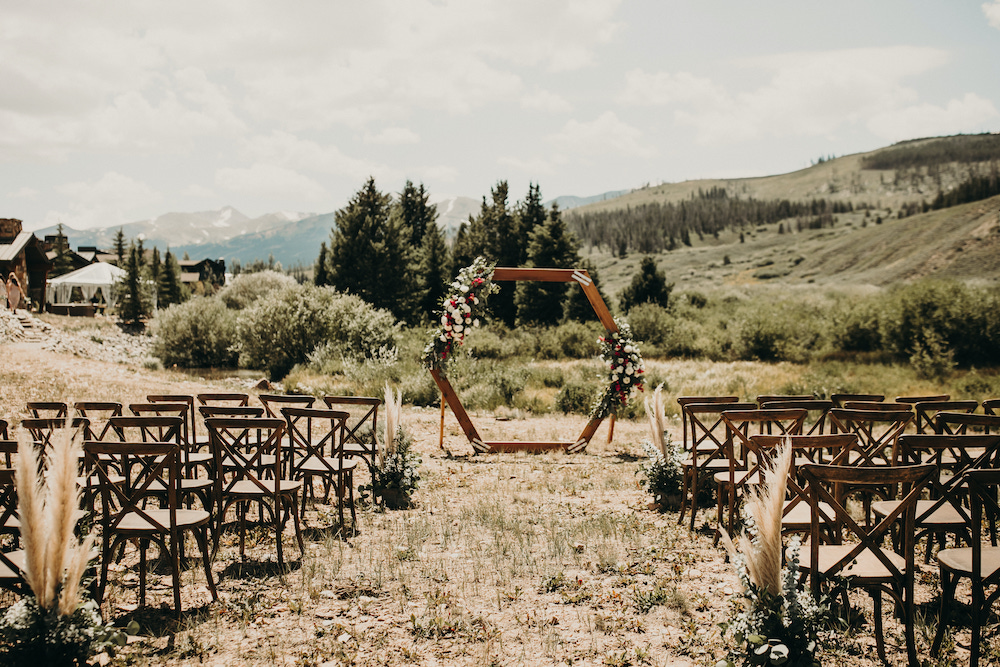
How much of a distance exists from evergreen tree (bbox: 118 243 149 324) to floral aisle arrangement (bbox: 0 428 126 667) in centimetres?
4078

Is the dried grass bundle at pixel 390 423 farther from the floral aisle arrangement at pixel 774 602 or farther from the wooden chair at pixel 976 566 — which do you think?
the wooden chair at pixel 976 566

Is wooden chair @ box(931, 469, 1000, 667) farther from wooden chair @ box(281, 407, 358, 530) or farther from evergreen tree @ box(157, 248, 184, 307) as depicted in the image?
evergreen tree @ box(157, 248, 184, 307)

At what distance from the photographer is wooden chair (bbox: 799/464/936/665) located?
3.47 metres

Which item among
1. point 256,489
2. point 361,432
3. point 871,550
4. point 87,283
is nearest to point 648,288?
point 361,432

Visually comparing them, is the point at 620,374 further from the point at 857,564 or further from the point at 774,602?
the point at 774,602

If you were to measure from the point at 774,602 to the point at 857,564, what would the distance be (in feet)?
3.65

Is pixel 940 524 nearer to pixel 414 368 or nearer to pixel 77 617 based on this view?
pixel 77 617

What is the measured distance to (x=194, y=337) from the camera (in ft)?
85.4

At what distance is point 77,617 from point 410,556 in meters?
2.74

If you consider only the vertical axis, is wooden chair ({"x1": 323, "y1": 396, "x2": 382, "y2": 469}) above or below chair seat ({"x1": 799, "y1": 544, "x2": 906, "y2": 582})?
above

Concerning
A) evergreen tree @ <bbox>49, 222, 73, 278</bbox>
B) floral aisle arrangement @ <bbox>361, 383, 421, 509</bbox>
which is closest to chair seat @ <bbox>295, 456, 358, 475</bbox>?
floral aisle arrangement @ <bbox>361, 383, 421, 509</bbox>

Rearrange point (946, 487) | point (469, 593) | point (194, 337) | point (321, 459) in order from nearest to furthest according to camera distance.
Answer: point (946, 487), point (469, 593), point (321, 459), point (194, 337)

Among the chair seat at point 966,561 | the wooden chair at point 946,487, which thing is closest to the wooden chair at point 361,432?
the wooden chair at point 946,487

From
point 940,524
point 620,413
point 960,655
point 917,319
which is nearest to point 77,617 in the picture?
point 960,655
